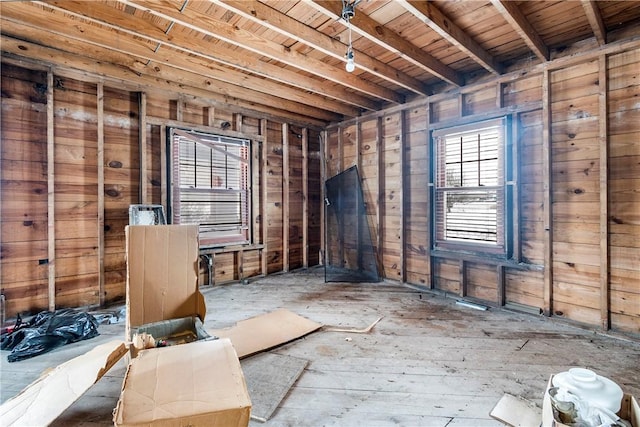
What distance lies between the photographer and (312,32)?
2.58 metres

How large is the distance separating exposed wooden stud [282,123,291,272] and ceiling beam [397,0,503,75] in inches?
106

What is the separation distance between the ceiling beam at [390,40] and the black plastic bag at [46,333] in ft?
10.0

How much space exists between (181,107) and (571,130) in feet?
13.6

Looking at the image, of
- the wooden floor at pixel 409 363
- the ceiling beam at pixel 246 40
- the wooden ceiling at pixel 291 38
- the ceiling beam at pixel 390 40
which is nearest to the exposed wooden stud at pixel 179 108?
the wooden ceiling at pixel 291 38

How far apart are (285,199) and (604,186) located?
145 inches

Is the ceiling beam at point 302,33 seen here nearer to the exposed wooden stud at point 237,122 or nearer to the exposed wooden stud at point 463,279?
the exposed wooden stud at point 237,122

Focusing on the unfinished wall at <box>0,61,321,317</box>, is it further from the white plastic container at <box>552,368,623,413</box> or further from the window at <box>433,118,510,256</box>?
the white plastic container at <box>552,368,623,413</box>

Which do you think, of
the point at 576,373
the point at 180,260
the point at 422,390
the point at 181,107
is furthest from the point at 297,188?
the point at 576,373

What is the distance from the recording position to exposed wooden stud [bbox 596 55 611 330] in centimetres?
258

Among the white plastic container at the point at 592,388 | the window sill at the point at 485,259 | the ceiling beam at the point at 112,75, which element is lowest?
the white plastic container at the point at 592,388

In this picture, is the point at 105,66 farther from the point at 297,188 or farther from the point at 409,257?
the point at 409,257

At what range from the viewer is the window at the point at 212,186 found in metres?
3.81

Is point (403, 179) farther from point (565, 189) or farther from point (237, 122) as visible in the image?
point (237, 122)

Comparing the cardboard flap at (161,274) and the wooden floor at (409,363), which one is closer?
the wooden floor at (409,363)
